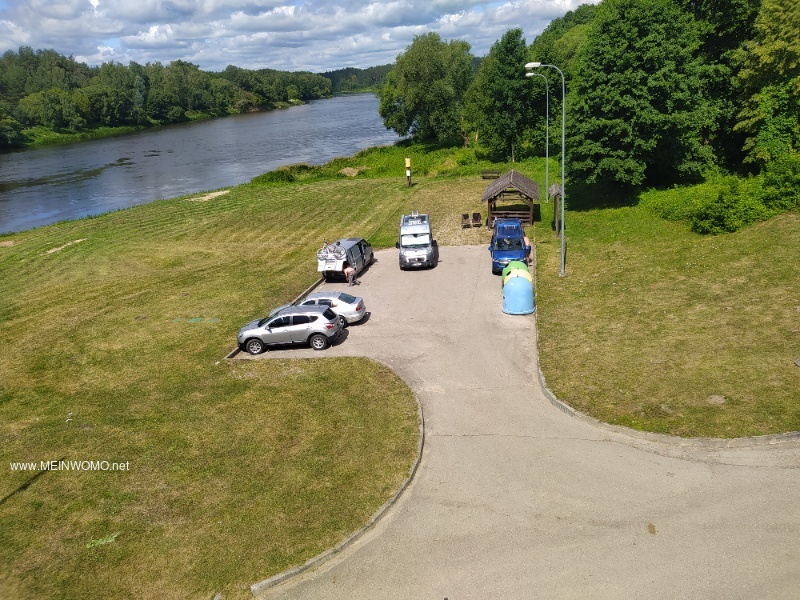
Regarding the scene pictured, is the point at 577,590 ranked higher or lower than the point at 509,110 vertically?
lower

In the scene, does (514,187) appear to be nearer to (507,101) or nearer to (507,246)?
(507,246)

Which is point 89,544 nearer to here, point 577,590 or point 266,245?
point 577,590

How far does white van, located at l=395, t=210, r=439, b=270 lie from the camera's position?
2759 cm

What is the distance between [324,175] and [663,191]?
32.0 m

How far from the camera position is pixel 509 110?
54250 mm

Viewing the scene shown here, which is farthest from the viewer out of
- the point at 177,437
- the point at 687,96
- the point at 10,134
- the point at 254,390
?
the point at 10,134

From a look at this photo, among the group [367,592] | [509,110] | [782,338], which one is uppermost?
[509,110]

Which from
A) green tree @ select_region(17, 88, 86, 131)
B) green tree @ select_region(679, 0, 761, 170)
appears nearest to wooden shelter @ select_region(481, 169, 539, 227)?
green tree @ select_region(679, 0, 761, 170)

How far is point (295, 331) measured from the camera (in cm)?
2008

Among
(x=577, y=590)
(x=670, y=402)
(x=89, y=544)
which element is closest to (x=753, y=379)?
(x=670, y=402)

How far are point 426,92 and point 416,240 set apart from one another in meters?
45.1

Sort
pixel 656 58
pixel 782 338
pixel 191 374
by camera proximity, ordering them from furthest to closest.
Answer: pixel 656 58 < pixel 191 374 < pixel 782 338

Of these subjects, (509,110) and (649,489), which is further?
(509,110)

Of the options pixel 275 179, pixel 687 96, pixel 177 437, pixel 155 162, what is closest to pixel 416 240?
pixel 177 437
